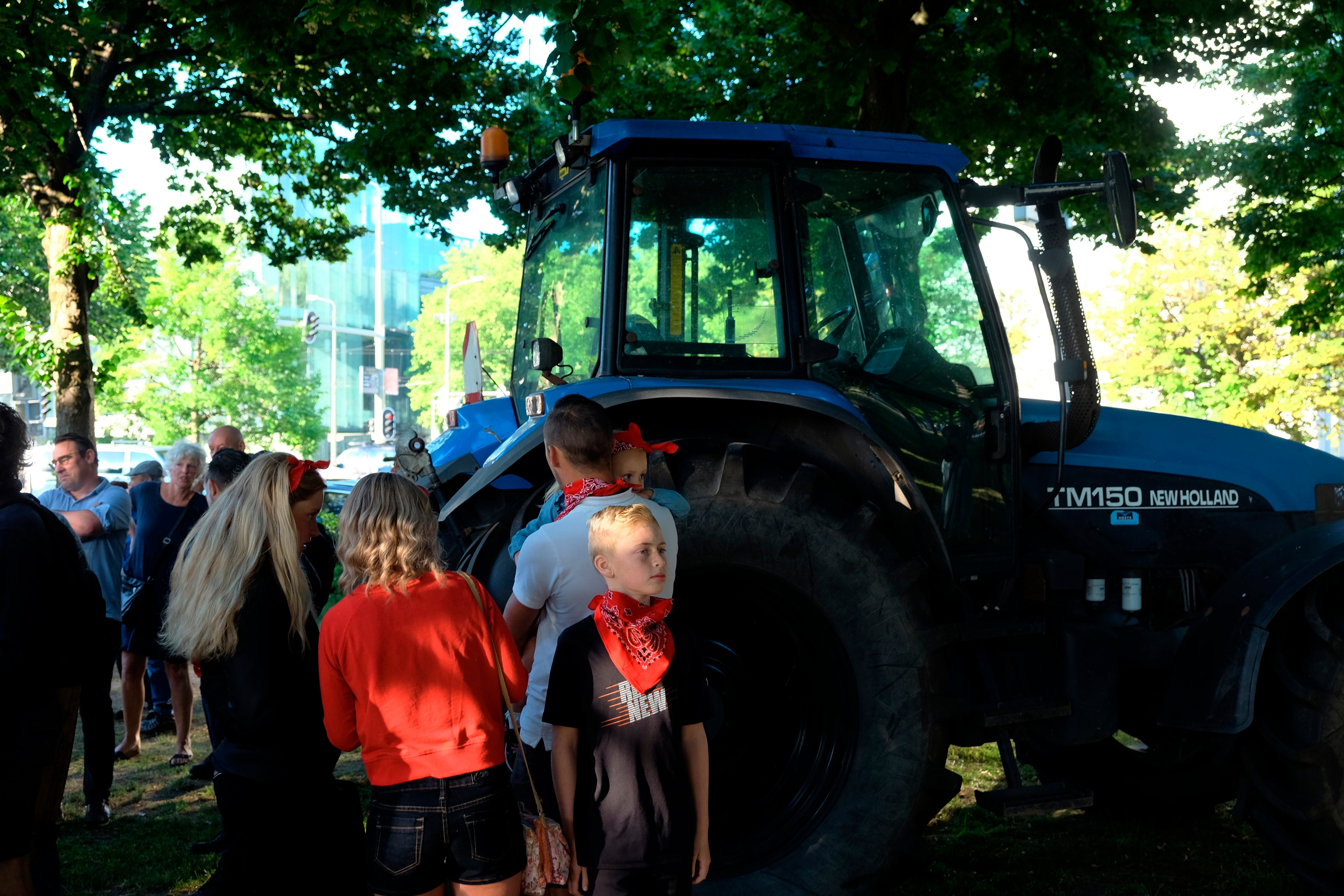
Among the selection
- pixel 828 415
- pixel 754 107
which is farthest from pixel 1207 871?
pixel 754 107

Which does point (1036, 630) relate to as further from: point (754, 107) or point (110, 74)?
point (110, 74)

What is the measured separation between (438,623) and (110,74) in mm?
11014

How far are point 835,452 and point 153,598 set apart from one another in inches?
165

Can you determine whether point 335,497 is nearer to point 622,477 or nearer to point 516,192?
point 516,192

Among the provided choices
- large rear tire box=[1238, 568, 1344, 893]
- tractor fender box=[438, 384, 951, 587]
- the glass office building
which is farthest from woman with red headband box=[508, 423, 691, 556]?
the glass office building

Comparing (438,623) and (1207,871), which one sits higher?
(438,623)

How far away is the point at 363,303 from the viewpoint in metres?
64.1

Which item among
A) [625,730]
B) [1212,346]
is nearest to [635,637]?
[625,730]

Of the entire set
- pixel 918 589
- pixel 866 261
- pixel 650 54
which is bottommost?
pixel 918 589

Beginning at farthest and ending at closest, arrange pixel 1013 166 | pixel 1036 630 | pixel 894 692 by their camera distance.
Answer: pixel 1013 166 → pixel 1036 630 → pixel 894 692

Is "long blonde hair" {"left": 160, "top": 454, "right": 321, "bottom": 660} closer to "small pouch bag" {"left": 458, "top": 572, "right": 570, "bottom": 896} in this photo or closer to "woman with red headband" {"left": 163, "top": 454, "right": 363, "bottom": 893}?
"woman with red headband" {"left": 163, "top": 454, "right": 363, "bottom": 893}

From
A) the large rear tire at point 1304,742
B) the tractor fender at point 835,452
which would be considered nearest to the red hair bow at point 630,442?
the tractor fender at point 835,452

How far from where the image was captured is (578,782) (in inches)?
103

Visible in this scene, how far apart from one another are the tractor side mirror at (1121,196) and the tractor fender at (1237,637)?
4.18 ft
